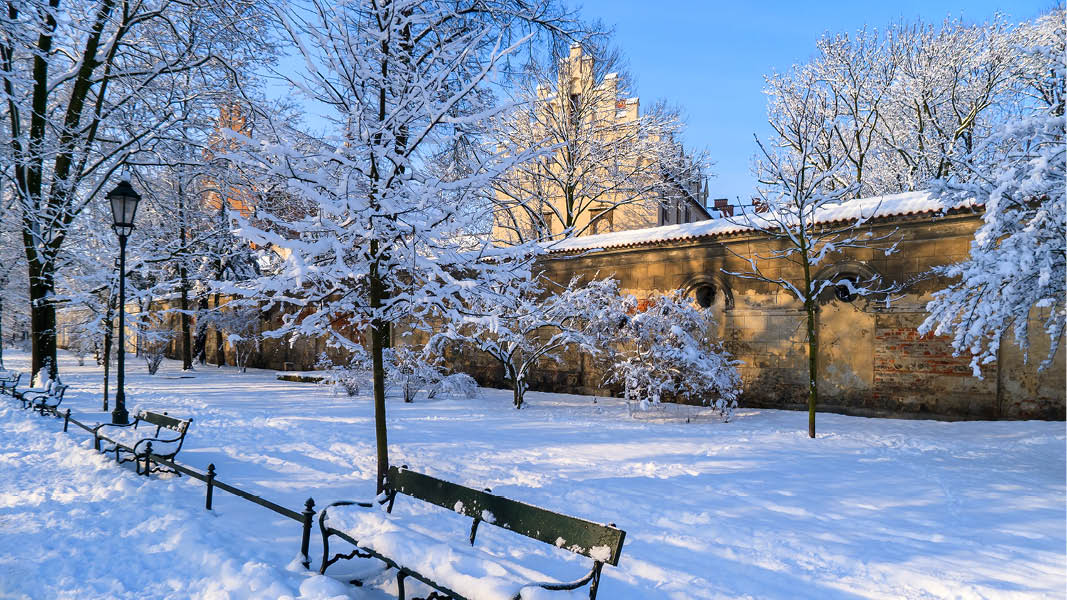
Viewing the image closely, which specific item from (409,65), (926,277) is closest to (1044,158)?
(926,277)

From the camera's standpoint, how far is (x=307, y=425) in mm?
10484

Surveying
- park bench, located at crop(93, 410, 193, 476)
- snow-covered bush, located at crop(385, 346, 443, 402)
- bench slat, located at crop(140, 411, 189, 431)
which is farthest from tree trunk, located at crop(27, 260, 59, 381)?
snow-covered bush, located at crop(385, 346, 443, 402)

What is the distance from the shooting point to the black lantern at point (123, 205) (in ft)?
31.5

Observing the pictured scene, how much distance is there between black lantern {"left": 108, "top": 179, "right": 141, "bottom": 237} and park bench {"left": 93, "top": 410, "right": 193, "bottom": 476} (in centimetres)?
362

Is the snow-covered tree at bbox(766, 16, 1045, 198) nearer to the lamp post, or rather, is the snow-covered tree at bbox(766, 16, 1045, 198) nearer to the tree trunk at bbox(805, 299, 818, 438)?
the tree trunk at bbox(805, 299, 818, 438)

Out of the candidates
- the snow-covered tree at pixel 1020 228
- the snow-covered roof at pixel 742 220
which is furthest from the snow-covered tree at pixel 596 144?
the snow-covered tree at pixel 1020 228

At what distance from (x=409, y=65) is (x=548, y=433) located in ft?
21.8

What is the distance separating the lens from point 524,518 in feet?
12.7

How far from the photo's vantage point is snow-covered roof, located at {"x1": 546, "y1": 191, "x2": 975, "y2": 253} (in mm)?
11094

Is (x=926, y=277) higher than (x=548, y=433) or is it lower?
higher

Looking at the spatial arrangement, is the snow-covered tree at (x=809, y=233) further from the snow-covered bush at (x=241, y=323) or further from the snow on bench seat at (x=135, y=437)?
the snow-covered bush at (x=241, y=323)

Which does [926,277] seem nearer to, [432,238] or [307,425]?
[432,238]

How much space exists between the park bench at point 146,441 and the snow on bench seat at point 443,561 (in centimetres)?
335

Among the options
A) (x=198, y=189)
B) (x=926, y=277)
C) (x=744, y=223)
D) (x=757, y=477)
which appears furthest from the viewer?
(x=198, y=189)
